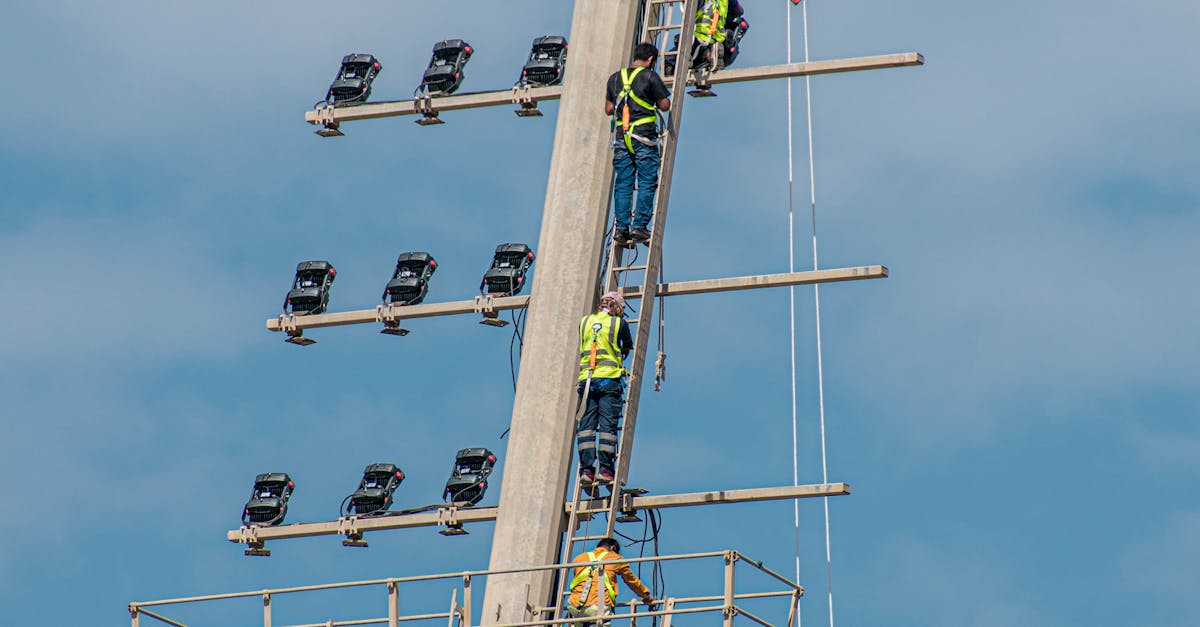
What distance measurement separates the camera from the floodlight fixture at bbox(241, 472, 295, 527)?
35750 millimetres

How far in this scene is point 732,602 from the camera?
2766cm

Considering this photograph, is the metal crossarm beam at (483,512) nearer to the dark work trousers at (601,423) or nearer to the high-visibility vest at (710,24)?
the dark work trousers at (601,423)

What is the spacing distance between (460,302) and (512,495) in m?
3.19

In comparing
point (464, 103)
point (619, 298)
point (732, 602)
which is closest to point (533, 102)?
point (464, 103)

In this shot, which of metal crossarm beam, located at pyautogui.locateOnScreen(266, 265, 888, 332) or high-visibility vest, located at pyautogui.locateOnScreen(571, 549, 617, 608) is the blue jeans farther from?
high-visibility vest, located at pyautogui.locateOnScreen(571, 549, 617, 608)

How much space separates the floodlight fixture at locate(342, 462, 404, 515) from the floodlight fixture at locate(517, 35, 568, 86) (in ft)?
14.7

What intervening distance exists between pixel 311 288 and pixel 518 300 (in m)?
2.89

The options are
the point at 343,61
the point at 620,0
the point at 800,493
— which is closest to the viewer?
the point at 800,493

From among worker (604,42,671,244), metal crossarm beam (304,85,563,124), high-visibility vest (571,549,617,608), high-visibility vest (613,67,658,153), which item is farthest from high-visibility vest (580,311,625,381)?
metal crossarm beam (304,85,563,124)

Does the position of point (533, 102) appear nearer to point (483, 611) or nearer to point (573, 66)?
point (573, 66)

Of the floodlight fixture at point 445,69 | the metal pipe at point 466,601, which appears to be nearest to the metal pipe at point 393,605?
the metal pipe at point 466,601

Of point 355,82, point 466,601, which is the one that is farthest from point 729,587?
point 355,82

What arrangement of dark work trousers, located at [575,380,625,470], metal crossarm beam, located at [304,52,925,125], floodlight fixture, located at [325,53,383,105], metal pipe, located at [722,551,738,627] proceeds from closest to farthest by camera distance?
metal pipe, located at [722,551,738,627]
dark work trousers, located at [575,380,625,470]
metal crossarm beam, located at [304,52,925,125]
floodlight fixture, located at [325,53,383,105]

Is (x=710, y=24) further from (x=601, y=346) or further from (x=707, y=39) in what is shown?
(x=601, y=346)
